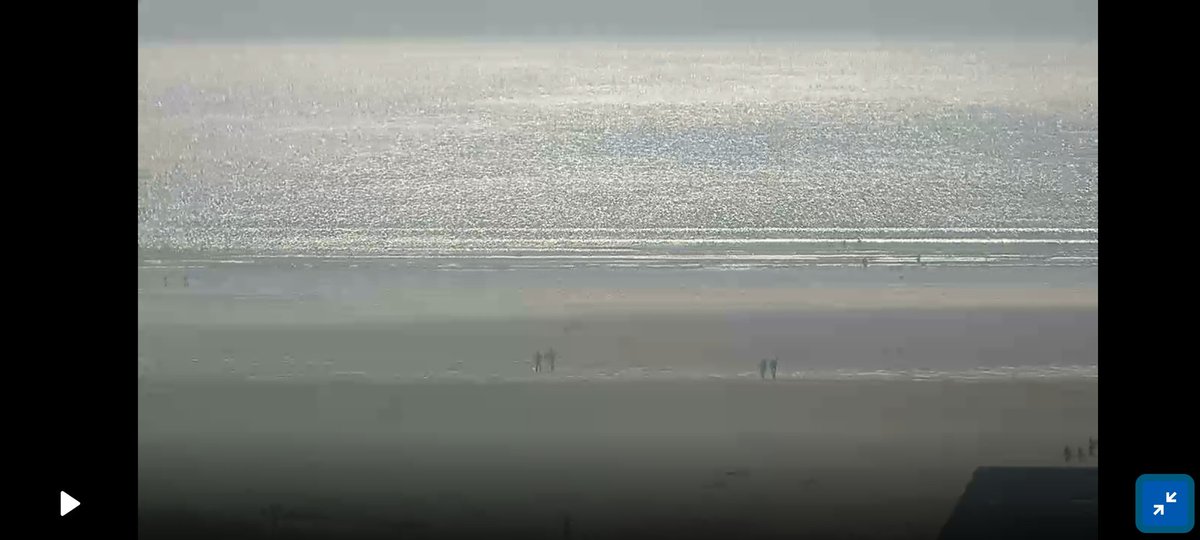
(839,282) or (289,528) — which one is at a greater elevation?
(839,282)

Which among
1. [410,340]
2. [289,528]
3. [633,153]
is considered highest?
[633,153]

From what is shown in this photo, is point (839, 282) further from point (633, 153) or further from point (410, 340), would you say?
point (410, 340)

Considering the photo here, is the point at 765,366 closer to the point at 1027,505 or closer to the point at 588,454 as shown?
the point at 588,454

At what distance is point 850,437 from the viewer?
2529 millimetres

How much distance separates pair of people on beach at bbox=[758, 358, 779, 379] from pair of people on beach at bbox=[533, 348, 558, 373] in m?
0.50

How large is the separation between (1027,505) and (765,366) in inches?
27.9

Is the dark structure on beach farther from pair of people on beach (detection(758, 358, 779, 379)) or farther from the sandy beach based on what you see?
pair of people on beach (detection(758, 358, 779, 379))

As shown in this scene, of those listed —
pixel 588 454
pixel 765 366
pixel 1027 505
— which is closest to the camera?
pixel 1027 505
